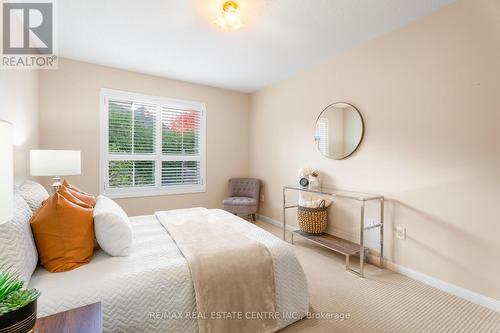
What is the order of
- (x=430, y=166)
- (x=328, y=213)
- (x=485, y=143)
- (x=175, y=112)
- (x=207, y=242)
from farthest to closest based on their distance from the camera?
(x=175, y=112) < (x=328, y=213) < (x=430, y=166) < (x=485, y=143) < (x=207, y=242)

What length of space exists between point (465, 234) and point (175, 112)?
406 centimetres

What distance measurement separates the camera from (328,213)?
121 inches

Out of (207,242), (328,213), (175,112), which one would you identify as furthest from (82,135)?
(328,213)

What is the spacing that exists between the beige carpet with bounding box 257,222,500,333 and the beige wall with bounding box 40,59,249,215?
2578 millimetres

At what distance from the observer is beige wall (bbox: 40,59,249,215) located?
120 inches

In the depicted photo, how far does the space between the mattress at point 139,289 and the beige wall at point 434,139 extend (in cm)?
155

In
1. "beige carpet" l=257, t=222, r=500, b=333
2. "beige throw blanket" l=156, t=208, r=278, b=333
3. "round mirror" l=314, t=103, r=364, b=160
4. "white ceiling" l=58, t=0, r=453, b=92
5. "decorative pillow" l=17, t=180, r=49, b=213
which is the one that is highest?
"white ceiling" l=58, t=0, r=453, b=92

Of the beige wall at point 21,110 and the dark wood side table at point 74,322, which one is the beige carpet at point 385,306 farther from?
the beige wall at point 21,110

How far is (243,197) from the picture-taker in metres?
4.26

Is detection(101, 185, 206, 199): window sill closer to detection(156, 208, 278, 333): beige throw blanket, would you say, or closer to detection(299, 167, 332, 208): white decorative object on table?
detection(299, 167, 332, 208): white decorative object on table

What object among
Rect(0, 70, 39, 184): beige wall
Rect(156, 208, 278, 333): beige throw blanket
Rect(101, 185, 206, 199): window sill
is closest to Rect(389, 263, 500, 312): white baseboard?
Rect(156, 208, 278, 333): beige throw blanket

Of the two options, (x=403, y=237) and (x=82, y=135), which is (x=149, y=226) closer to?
(x=82, y=135)

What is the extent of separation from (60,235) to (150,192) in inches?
99.3

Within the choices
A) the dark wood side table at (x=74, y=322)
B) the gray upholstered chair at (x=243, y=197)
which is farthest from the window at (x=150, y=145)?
the dark wood side table at (x=74, y=322)
